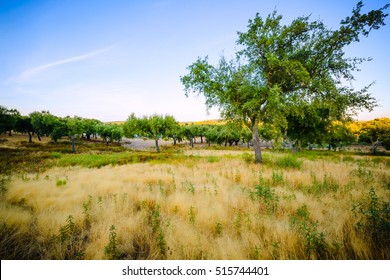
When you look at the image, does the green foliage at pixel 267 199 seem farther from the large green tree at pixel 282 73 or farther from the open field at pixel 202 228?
the large green tree at pixel 282 73

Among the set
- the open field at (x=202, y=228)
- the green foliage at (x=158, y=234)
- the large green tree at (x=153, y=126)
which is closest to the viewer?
the open field at (x=202, y=228)

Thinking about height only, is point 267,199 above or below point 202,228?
above

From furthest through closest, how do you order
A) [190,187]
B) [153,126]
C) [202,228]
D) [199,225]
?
[153,126] < [190,187] < [199,225] < [202,228]

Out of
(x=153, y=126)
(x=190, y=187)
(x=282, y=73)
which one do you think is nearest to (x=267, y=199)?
(x=190, y=187)

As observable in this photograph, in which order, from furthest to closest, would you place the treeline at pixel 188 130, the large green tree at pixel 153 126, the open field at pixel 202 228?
1. the large green tree at pixel 153 126
2. the treeline at pixel 188 130
3. the open field at pixel 202 228

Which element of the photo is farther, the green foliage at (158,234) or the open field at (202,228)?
the green foliage at (158,234)

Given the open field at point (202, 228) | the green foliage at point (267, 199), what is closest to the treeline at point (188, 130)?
the green foliage at point (267, 199)

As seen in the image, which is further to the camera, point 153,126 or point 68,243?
point 153,126

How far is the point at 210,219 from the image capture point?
13.1 feet

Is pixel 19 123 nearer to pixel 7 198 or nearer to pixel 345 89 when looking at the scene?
pixel 7 198

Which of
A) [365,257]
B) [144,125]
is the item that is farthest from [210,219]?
[144,125]

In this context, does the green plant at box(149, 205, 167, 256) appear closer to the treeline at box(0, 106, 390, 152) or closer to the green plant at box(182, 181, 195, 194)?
the green plant at box(182, 181, 195, 194)

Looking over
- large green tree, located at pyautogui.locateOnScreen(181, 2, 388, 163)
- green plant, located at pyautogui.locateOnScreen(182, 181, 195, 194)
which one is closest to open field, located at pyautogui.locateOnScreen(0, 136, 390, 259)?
green plant, located at pyautogui.locateOnScreen(182, 181, 195, 194)

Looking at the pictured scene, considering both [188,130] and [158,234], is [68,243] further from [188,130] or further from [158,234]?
[188,130]
